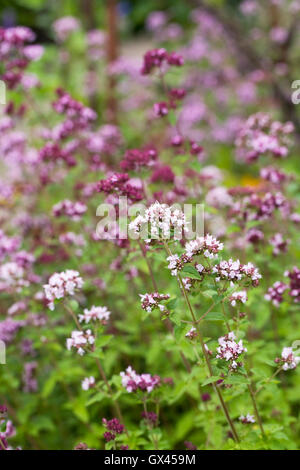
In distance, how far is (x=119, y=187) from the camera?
280 cm

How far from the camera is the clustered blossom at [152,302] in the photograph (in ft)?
7.33

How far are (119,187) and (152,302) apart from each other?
0.83 m

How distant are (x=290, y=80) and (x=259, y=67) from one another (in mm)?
525

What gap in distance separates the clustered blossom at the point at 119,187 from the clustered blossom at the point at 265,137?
1.23 meters

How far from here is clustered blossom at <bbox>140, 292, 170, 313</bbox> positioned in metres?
2.23

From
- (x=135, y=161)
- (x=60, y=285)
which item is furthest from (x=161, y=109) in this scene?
(x=60, y=285)

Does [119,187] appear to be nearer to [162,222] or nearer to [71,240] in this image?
[162,222]

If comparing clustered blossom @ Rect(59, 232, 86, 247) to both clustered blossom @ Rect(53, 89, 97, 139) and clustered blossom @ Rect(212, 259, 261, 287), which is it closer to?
clustered blossom @ Rect(53, 89, 97, 139)

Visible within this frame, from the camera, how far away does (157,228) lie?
7.26 ft

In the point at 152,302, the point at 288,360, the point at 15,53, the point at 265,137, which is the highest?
the point at 15,53

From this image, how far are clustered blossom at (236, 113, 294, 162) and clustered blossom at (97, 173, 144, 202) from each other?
1.23 meters

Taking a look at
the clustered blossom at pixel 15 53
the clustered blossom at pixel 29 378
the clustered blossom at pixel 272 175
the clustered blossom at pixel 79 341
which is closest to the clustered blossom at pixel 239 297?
the clustered blossom at pixel 79 341

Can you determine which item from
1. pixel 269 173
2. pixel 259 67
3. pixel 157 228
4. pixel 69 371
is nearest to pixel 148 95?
pixel 259 67
